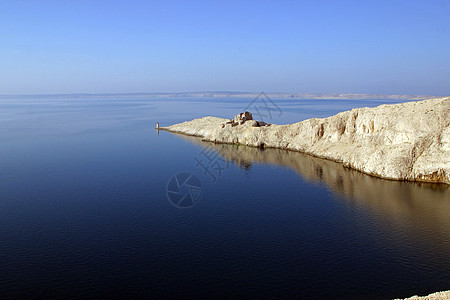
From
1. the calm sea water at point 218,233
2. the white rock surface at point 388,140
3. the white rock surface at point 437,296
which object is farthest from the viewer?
the white rock surface at point 388,140

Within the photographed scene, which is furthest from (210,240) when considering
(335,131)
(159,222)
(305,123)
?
(305,123)

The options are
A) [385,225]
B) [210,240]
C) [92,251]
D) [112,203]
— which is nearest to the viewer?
[92,251]

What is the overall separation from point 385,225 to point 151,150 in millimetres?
78795

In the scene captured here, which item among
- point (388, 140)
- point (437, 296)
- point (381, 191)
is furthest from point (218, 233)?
point (388, 140)

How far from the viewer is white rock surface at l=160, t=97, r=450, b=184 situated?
71.1 metres

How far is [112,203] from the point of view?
2253 inches

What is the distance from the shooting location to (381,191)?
214 feet

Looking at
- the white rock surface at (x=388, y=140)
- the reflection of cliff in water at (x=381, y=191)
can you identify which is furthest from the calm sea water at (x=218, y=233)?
the white rock surface at (x=388, y=140)

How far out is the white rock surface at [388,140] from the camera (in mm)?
71062

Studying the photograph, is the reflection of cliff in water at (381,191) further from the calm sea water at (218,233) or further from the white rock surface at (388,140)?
the white rock surface at (388,140)

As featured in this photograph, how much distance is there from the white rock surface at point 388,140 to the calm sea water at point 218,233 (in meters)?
4.74

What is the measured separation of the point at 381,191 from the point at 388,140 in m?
19.0

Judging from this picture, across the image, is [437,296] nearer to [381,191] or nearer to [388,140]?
[381,191]

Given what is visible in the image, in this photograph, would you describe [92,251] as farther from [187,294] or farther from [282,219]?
[282,219]
